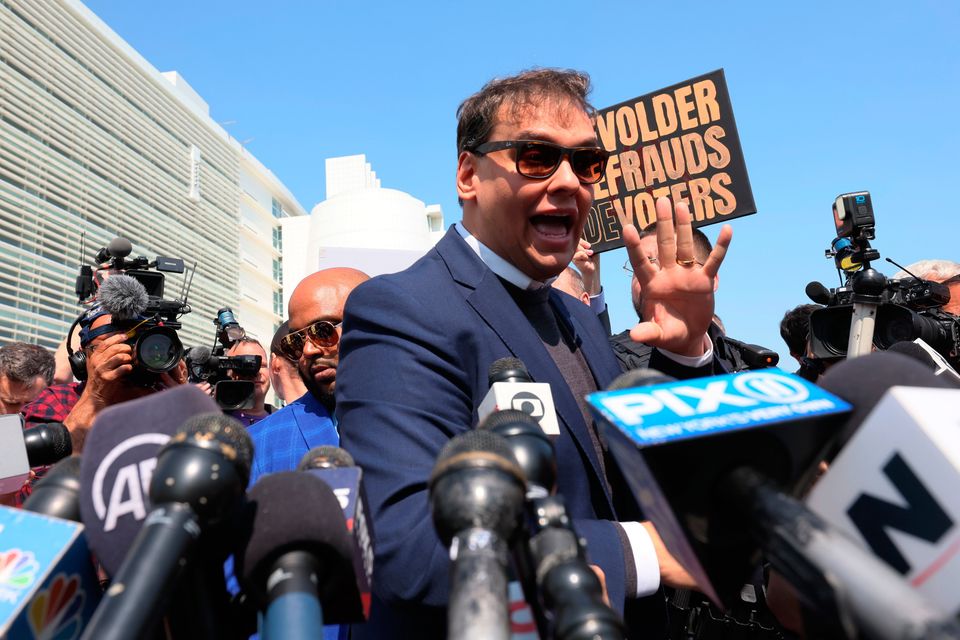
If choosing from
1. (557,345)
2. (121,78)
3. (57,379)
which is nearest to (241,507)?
(557,345)

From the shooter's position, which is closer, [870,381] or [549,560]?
[549,560]

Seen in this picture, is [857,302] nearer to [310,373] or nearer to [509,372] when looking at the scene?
[310,373]

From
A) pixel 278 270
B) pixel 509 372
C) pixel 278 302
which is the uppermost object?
pixel 278 270

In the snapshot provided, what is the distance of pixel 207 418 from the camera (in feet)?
3.03

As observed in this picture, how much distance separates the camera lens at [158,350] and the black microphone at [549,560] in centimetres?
226

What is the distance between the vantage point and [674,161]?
4973 mm

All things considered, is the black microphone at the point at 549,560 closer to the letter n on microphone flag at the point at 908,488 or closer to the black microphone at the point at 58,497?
the letter n on microphone flag at the point at 908,488

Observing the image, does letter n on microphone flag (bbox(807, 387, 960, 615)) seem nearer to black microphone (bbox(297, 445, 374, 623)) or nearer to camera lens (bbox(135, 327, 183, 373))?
black microphone (bbox(297, 445, 374, 623))

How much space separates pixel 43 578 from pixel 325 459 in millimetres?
403

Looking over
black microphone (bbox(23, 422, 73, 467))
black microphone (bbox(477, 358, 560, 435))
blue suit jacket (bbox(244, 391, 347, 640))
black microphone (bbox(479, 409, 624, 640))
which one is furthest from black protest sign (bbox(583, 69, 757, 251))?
black microphone (bbox(479, 409, 624, 640))

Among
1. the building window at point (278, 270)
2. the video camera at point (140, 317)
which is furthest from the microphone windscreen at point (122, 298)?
the building window at point (278, 270)

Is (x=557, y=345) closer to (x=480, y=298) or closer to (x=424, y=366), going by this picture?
(x=480, y=298)

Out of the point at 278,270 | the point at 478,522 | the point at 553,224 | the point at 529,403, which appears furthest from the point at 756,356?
the point at 278,270

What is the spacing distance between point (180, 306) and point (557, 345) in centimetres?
182
